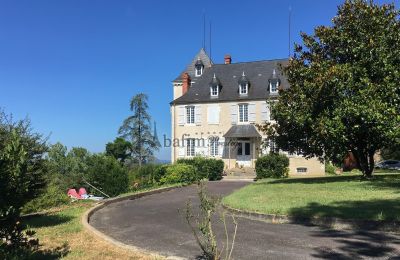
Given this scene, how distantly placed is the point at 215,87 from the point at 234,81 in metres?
2.04

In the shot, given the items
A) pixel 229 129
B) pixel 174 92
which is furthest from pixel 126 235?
pixel 174 92

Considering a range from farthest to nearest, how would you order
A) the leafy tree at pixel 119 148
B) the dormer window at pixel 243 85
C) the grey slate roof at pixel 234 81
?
the leafy tree at pixel 119 148 → the dormer window at pixel 243 85 → the grey slate roof at pixel 234 81

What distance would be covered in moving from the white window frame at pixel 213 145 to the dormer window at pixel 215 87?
14.1 feet

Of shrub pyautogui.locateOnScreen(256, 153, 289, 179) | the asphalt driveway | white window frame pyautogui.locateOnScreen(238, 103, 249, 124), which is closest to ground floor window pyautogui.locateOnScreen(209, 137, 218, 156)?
white window frame pyautogui.locateOnScreen(238, 103, 249, 124)

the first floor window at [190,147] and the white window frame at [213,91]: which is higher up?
the white window frame at [213,91]

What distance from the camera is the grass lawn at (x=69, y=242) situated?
256 inches

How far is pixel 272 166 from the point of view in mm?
26531

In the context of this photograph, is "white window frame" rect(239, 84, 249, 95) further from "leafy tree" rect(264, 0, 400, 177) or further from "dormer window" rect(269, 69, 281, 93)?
"leafy tree" rect(264, 0, 400, 177)

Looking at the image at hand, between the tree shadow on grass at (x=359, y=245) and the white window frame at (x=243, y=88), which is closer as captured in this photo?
the tree shadow on grass at (x=359, y=245)

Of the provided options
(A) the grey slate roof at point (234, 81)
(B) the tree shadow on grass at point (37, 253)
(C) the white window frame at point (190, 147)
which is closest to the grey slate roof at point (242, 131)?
(A) the grey slate roof at point (234, 81)

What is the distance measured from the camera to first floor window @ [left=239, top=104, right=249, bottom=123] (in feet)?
125

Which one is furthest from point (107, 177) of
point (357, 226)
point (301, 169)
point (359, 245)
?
point (301, 169)

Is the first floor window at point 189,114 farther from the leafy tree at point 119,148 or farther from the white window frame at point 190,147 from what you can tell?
the leafy tree at point 119,148

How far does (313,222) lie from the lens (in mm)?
9172
